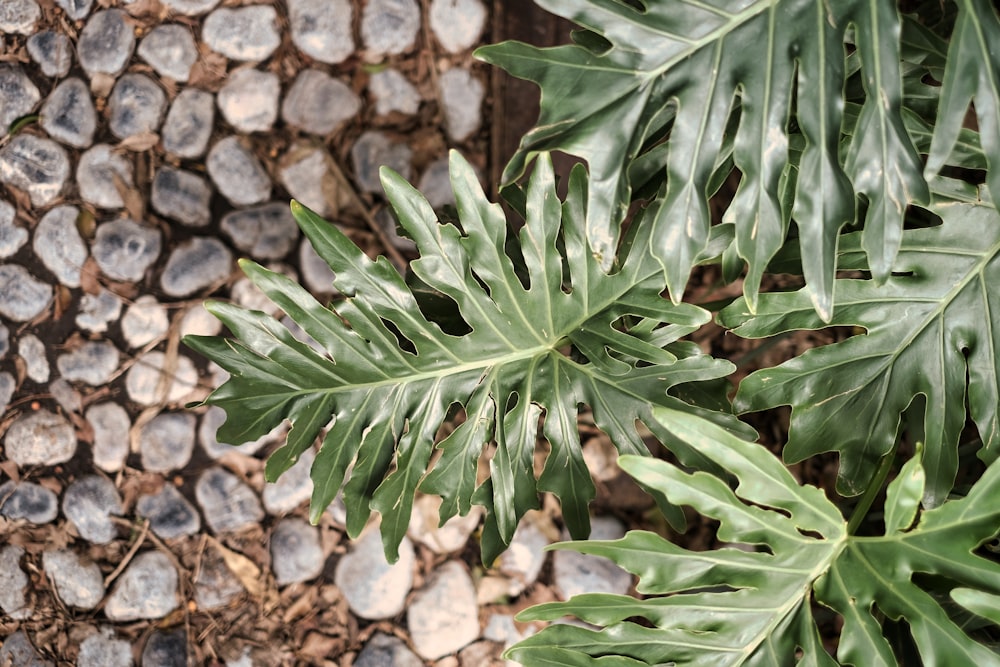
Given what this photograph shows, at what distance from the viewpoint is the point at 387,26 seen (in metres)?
1.70

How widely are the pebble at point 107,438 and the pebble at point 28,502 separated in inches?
4.7

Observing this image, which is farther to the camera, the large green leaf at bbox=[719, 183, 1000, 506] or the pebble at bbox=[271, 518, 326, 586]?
the pebble at bbox=[271, 518, 326, 586]

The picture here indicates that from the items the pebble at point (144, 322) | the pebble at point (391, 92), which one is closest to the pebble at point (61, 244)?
the pebble at point (144, 322)

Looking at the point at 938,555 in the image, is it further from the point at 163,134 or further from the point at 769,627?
the point at 163,134

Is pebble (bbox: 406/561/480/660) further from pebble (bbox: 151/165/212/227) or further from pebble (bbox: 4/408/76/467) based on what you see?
pebble (bbox: 151/165/212/227)

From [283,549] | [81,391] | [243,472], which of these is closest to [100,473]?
[81,391]

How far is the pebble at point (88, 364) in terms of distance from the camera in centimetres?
165

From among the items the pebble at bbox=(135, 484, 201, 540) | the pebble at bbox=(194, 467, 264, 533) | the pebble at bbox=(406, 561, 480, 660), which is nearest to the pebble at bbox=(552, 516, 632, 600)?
the pebble at bbox=(406, 561, 480, 660)

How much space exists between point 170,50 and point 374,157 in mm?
483

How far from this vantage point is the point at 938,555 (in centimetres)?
79

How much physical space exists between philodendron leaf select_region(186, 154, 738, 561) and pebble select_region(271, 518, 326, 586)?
66cm

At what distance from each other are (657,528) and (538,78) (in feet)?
3.61

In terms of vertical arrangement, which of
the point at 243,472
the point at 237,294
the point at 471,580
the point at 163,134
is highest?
the point at 163,134

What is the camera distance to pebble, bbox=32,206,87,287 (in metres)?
1.65
